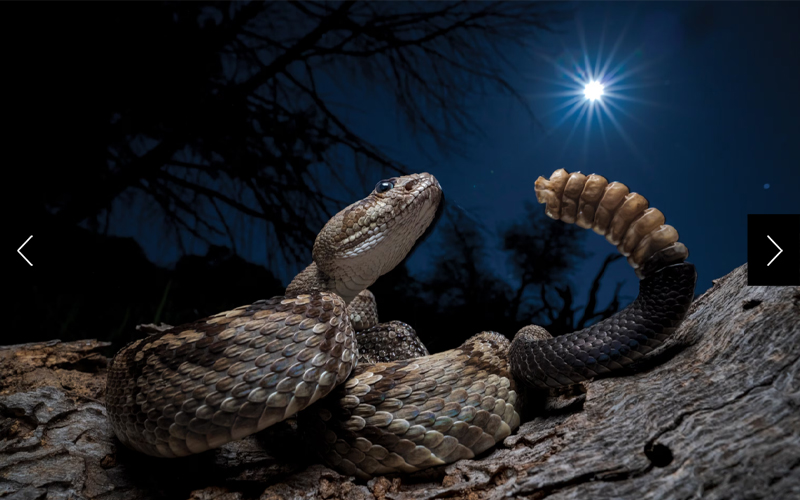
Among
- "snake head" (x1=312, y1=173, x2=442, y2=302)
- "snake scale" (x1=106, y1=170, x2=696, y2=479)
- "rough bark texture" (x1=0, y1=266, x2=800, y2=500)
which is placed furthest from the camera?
"snake head" (x1=312, y1=173, x2=442, y2=302)

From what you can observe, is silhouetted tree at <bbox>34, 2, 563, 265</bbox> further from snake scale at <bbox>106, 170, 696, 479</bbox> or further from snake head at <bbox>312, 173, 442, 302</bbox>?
snake scale at <bbox>106, 170, 696, 479</bbox>

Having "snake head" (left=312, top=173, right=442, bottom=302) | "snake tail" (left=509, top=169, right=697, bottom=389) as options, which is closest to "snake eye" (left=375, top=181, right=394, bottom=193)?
"snake head" (left=312, top=173, right=442, bottom=302)

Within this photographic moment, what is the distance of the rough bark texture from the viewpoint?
104 centimetres

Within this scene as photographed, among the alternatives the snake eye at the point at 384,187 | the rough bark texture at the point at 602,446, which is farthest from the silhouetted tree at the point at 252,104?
the rough bark texture at the point at 602,446

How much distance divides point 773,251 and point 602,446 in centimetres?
97

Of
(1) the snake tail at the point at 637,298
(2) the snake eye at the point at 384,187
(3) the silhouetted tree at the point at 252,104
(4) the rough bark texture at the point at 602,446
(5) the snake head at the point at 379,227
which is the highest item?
(3) the silhouetted tree at the point at 252,104

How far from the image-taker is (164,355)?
148 centimetres

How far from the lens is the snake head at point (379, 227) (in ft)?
7.38

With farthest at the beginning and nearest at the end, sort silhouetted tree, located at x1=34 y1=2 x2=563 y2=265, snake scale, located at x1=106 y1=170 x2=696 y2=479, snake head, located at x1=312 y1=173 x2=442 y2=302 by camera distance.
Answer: silhouetted tree, located at x1=34 y1=2 x2=563 y2=265 < snake head, located at x1=312 y1=173 x2=442 y2=302 < snake scale, located at x1=106 y1=170 x2=696 y2=479

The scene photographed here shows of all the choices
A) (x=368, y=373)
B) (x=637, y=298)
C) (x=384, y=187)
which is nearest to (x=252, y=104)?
(x=384, y=187)

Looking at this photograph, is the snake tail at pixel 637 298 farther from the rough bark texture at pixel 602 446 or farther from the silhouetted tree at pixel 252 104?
the silhouetted tree at pixel 252 104

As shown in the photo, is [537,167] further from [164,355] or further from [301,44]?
[164,355]

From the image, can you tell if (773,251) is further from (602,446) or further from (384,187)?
(384,187)

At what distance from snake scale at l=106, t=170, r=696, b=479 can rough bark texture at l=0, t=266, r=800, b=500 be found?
0.10 m
